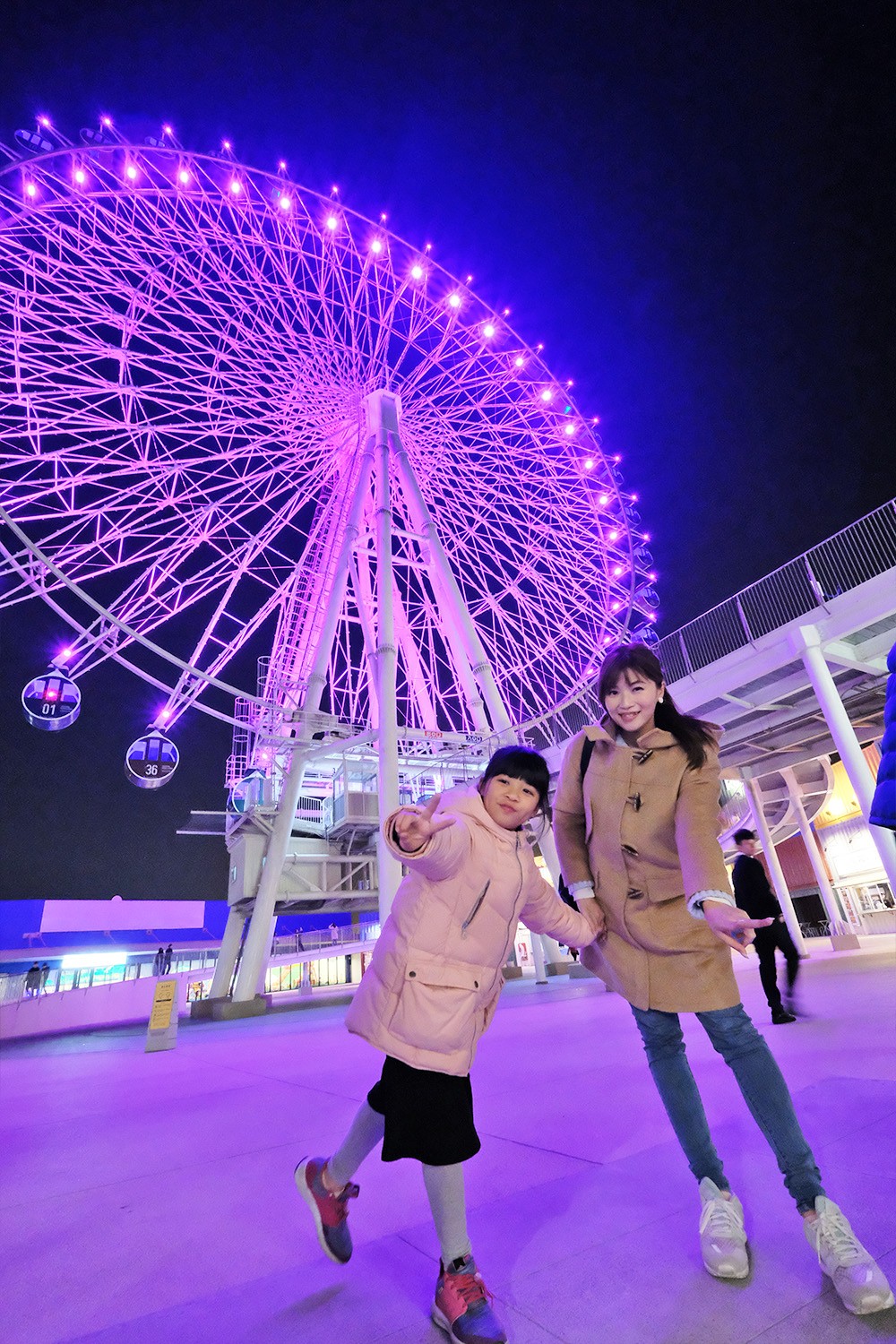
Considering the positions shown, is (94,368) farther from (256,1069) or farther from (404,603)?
(256,1069)

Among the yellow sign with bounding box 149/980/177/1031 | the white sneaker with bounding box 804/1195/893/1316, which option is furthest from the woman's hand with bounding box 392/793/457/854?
the yellow sign with bounding box 149/980/177/1031

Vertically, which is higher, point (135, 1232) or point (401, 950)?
point (401, 950)

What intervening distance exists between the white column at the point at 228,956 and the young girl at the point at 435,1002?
20090 mm

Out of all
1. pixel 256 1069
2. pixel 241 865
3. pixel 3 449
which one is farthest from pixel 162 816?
pixel 256 1069

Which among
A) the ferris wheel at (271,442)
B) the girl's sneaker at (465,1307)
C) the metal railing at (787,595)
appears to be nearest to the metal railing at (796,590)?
the metal railing at (787,595)

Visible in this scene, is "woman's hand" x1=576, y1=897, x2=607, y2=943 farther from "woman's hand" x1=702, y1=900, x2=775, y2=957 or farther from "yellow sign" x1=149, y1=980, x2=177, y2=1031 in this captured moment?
"yellow sign" x1=149, y1=980, x2=177, y2=1031

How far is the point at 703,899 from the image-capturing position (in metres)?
1.92

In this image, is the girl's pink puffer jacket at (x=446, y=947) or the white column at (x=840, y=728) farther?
the white column at (x=840, y=728)

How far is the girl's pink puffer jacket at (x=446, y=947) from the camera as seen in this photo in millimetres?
1813

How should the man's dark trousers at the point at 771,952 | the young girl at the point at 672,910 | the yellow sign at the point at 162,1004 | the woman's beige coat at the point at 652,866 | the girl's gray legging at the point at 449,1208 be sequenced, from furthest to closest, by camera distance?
the yellow sign at the point at 162,1004
the man's dark trousers at the point at 771,952
the woman's beige coat at the point at 652,866
the young girl at the point at 672,910
the girl's gray legging at the point at 449,1208

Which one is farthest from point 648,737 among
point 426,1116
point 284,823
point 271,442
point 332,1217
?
point 271,442

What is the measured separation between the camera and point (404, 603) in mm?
20078

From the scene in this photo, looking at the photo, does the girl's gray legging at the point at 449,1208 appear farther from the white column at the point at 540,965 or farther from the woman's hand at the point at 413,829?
the white column at the point at 540,965

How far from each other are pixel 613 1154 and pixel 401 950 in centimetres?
155
